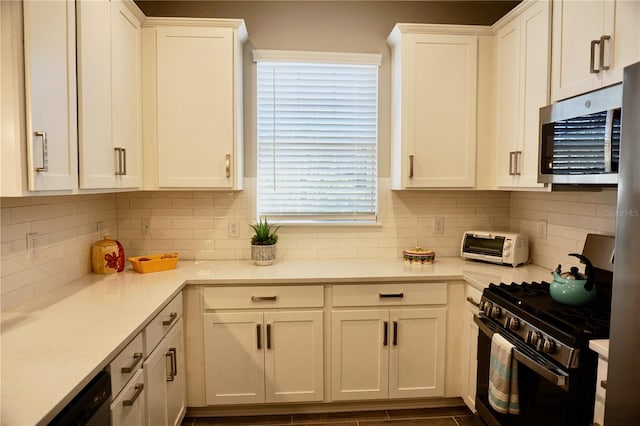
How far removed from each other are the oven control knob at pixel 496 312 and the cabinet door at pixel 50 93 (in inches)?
77.9

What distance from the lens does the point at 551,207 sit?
8.60ft

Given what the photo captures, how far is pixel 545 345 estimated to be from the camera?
5.31 ft

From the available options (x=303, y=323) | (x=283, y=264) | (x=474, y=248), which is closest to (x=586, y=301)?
(x=474, y=248)

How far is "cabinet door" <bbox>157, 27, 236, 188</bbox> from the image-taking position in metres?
2.57

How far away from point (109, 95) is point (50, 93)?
0.57 m

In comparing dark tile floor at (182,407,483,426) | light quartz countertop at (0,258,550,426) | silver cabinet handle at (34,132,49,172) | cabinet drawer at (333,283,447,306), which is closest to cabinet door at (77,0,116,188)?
silver cabinet handle at (34,132,49,172)

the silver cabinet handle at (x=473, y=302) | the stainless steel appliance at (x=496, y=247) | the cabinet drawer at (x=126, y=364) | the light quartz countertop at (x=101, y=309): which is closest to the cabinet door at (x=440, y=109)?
the stainless steel appliance at (x=496, y=247)

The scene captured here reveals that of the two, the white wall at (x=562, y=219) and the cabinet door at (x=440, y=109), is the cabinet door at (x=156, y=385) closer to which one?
the cabinet door at (x=440, y=109)

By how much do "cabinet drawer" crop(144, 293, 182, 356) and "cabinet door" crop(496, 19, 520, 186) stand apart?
2.04 m

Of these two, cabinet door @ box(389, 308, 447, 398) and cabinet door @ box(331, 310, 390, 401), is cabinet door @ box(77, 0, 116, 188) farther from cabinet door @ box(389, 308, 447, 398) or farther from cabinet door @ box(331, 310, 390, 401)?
Result: cabinet door @ box(389, 308, 447, 398)

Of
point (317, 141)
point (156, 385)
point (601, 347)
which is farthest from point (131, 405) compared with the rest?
point (317, 141)

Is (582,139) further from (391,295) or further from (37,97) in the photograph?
(37,97)

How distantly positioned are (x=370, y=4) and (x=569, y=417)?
2687mm

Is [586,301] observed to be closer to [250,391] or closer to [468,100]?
[468,100]
